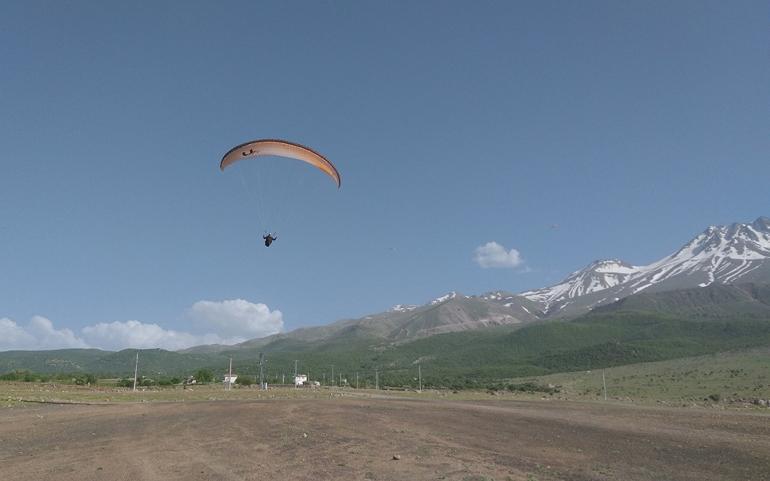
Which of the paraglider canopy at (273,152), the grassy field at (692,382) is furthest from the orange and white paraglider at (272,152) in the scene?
the grassy field at (692,382)

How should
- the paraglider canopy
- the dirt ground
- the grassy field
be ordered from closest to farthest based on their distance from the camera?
1. the dirt ground
2. the paraglider canopy
3. the grassy field

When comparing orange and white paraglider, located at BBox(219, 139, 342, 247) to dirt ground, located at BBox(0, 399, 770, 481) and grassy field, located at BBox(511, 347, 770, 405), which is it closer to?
→ dirt ground, located at BBox(0, 399, 770, 481)

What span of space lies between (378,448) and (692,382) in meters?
73.3

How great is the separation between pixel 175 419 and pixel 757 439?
29.0m

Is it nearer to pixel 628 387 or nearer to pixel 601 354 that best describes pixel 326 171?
pixel 628 387

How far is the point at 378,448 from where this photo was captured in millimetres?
20250

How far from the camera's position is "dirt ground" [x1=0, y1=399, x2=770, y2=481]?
15.9 m

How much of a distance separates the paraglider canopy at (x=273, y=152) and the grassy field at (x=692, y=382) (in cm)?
4138

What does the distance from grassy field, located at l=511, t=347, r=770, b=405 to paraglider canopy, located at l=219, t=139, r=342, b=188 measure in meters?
41.4

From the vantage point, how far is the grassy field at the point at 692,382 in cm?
6128

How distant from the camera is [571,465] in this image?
1717 cm

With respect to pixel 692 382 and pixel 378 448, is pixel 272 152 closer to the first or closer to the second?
pixel 378 448

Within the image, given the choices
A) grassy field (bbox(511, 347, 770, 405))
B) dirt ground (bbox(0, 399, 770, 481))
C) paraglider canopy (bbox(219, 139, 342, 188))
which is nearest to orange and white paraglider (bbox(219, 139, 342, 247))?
paraglider canopy (bbox(219, 139, 342, 188))

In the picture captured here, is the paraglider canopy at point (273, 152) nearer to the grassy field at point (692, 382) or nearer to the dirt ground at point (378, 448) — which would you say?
the dirt ground at point (378, 448)
